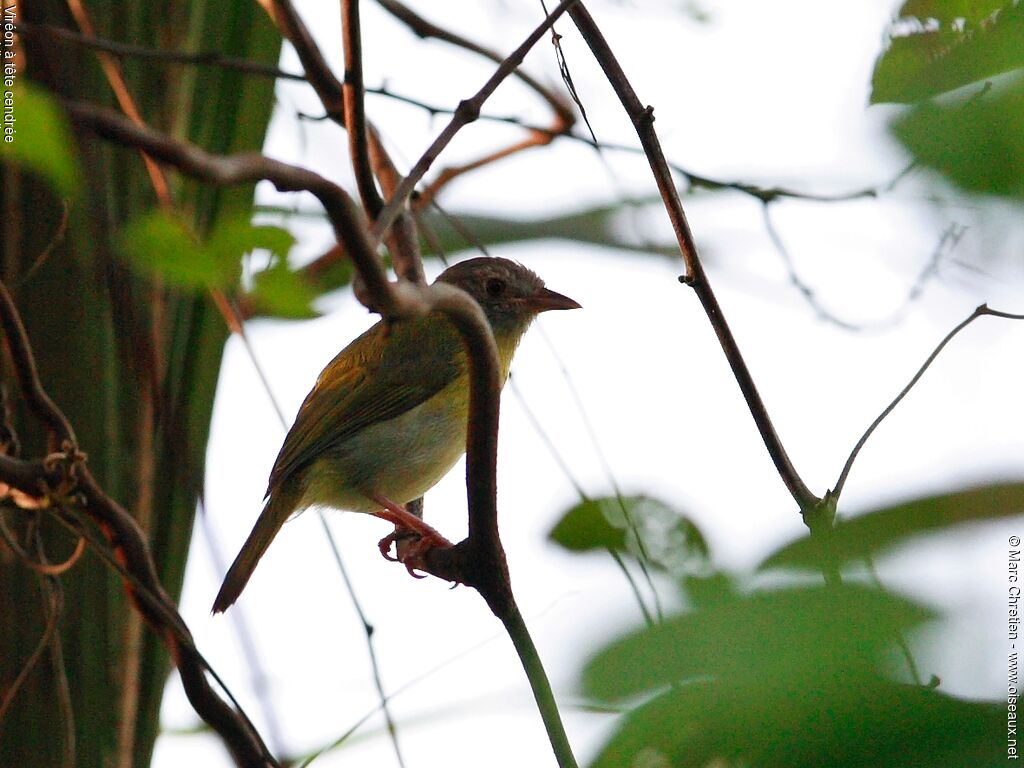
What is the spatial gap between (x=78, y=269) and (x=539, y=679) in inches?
66.9

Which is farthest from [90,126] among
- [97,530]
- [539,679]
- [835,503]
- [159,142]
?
[97,530]

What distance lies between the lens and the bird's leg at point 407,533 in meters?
3.32

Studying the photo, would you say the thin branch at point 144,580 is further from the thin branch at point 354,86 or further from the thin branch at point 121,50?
the thin branch at point 354,86

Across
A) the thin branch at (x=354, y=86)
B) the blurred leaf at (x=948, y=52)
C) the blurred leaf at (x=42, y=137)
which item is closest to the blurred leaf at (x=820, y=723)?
the blurred leaf at (x=948, y=52)

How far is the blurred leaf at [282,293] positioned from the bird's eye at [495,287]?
9.96 ft

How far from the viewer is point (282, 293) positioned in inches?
53.0

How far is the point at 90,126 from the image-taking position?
1.06 meters

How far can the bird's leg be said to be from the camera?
3.32m

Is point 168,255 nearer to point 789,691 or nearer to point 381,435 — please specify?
point 789,691

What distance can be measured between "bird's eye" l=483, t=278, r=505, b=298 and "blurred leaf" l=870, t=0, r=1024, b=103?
328 centimetres

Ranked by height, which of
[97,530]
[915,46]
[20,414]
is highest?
[20,414]

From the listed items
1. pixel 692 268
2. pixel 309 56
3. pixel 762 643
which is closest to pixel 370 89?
pixel 309 56

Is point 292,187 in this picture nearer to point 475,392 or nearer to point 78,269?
point 475,392

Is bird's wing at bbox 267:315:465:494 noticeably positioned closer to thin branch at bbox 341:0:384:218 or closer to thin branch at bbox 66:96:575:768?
thin branch at bbox 66:96:575:768
